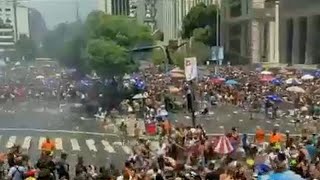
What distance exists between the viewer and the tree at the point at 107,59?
179 ft

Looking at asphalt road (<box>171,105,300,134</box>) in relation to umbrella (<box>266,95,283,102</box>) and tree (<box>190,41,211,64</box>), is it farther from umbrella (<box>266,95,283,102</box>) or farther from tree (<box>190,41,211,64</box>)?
tree (<box>190,41,211,64</box>)

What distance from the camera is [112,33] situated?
2361 inches

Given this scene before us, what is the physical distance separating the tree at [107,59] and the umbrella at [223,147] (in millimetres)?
33800

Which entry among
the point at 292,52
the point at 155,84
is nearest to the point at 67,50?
the point at 155,84

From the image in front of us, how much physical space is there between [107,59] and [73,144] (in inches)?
884

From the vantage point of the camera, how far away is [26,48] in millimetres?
102250

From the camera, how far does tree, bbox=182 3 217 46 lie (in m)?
113

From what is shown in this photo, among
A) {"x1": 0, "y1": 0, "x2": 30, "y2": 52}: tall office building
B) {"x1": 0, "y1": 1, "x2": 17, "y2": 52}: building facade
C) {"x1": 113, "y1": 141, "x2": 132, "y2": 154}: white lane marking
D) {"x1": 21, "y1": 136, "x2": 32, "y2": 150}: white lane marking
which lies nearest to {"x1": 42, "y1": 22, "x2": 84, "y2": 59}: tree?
{"x1": 21, "y1": 136, "x2": 32, "y2": 150}: white lane marking

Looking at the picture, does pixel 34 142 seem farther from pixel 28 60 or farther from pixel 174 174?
pixel 28 60

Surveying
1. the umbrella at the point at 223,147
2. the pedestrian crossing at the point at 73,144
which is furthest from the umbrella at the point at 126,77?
the umbrella at the point at 223,147

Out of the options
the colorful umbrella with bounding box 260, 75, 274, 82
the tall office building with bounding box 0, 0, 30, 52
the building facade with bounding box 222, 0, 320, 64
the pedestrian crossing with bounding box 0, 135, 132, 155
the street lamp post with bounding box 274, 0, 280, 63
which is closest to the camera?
the pedestrian crossing with bounding box 0, 135, 132, 155

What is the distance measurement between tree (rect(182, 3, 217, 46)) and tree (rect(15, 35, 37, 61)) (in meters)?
22.6

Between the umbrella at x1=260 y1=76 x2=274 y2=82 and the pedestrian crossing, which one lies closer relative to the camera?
the pedestrian crossing

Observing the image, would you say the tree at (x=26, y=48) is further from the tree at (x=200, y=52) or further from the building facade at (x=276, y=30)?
the building facade at (x=276, y=30)
